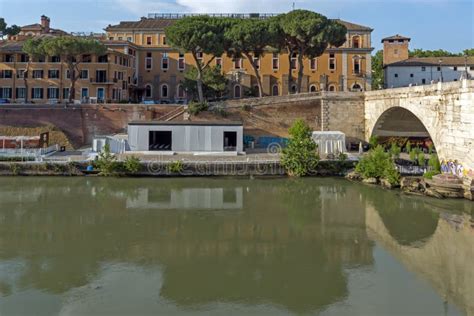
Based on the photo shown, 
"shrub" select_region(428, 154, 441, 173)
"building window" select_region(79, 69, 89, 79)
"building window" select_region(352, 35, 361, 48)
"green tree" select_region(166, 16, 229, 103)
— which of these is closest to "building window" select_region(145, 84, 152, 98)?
"building window" select_region(79, 69, 89, 79)

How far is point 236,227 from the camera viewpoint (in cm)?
2058

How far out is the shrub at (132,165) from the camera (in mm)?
31000

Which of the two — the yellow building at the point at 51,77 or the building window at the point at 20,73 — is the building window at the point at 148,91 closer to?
the yellow building at the point at 51,77

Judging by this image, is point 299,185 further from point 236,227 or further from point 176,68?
point 176,68

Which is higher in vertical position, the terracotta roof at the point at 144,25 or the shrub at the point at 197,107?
the terracotta roof at the point at 144,25

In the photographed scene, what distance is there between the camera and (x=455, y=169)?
84.9 feet

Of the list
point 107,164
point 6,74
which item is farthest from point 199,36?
point 6,74

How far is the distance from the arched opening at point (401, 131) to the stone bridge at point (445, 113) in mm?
502

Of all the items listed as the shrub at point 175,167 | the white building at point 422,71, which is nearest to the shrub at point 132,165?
the shrub at point 175,167

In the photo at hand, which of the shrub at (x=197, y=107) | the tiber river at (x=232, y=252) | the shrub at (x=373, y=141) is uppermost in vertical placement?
the shrub at (x=197, y=107)

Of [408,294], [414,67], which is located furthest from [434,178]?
[414,67]

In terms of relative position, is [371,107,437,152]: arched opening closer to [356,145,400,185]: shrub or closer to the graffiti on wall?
[356,145,400,185]: shrub

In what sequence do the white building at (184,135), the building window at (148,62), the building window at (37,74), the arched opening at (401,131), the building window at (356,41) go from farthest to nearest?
1. the building window at (148,62)
2. the building window at (356,41)
3. the building window at (37,74)
4. the arched opening at (401,131)
5. the white building at (184,135)

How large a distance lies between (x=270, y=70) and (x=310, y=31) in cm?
1116
